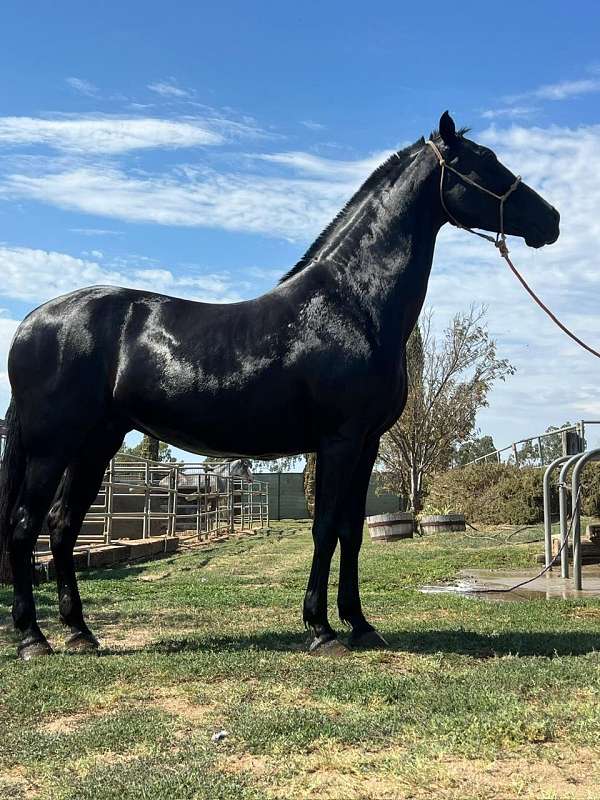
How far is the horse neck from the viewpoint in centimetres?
499

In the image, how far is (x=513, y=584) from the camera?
333 inches

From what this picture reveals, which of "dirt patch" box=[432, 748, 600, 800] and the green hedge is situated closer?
"dirt patch" box=[432, 748, 600, 800]

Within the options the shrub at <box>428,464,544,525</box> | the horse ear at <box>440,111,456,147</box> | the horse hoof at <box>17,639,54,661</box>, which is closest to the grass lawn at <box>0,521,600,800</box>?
the horse hoof at <box>17,639,54,661</box>

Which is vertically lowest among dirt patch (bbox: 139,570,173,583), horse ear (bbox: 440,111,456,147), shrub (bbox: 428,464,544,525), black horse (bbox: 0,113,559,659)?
dirt patch (bbox: 139,570,173,583)

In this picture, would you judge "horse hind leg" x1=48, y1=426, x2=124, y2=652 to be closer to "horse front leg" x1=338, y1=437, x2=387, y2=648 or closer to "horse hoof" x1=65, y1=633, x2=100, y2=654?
"horse hoof" x1=65, y1=633, x2=100, y2=654

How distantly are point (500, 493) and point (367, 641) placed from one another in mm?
15489

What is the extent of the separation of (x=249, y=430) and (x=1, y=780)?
245 cm

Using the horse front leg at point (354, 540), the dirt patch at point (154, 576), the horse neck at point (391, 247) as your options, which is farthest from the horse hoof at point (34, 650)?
the dirt patch at point (154, 576)

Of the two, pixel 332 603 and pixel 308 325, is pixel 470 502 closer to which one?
pixel 332 603

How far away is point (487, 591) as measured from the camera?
7.80 m

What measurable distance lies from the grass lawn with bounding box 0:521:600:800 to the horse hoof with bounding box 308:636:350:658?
0.09 meters

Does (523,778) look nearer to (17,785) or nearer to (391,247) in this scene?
(17,785)

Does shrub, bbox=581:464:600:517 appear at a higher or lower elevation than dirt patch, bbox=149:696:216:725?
higher

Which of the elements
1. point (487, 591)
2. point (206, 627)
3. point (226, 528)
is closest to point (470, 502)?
point (226, 528)
